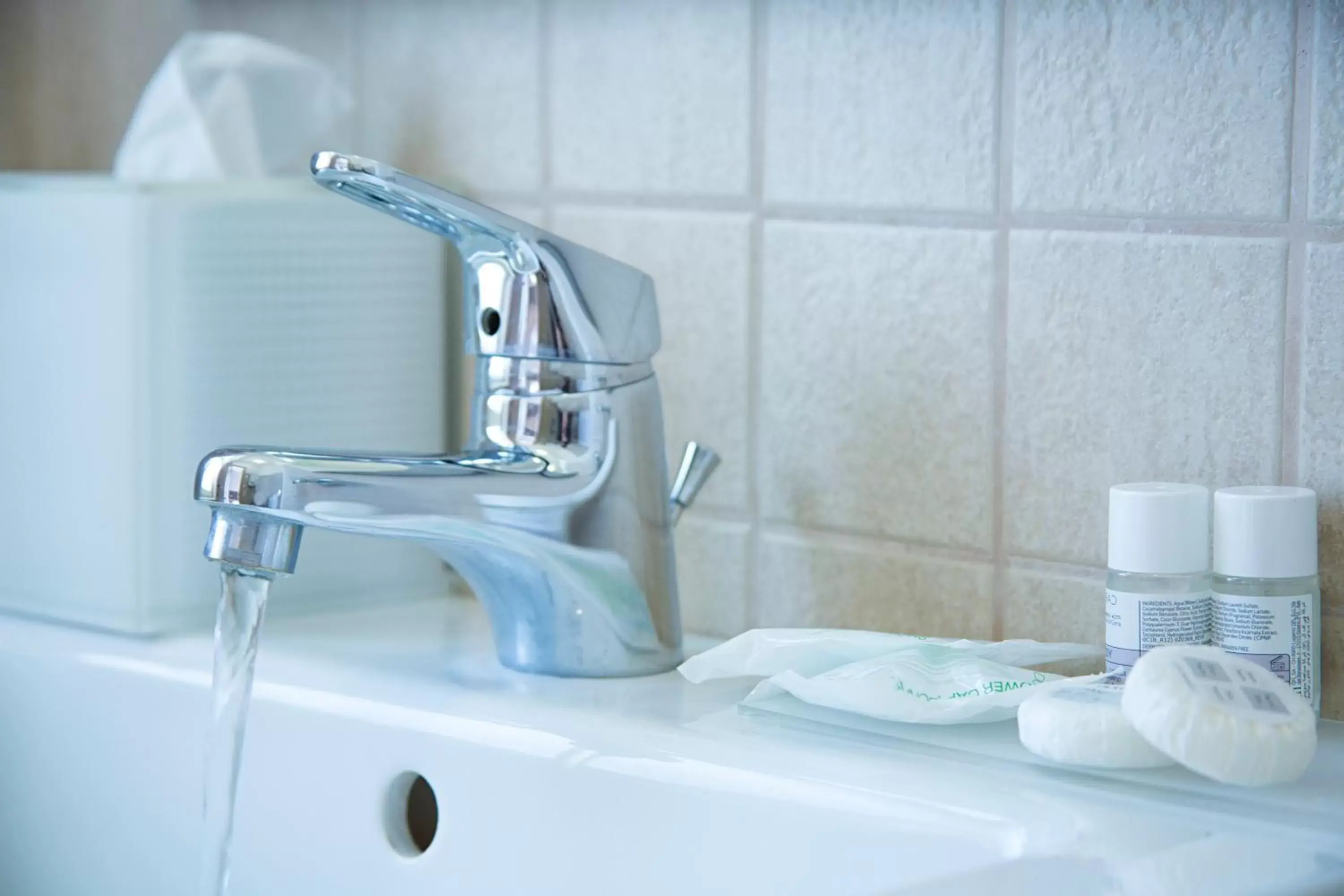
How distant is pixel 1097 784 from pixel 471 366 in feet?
1.24

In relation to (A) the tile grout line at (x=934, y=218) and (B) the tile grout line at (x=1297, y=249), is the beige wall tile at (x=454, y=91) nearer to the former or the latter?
(A) the tile grout line at (x=934, y=218)

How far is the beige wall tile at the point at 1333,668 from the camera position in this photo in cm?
56

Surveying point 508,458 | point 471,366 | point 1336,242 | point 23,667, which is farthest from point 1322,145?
point 23,667

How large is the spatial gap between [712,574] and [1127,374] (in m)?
0.20

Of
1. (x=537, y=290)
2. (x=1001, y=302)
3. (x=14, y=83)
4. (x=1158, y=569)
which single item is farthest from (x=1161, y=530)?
(x=14, y=83)

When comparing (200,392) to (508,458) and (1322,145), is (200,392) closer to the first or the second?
(508,458)

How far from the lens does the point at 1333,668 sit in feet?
1.85

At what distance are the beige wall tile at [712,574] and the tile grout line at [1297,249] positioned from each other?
219mm

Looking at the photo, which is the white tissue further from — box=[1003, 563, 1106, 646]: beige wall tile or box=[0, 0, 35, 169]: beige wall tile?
box=[1003, 563, 1106, 646]: beige wall tile

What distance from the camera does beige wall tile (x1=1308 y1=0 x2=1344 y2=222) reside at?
1.77 ft

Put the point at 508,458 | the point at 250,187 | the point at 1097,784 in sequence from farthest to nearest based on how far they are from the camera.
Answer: the point at 250,187, the point at 508,458, the point at 1097,784

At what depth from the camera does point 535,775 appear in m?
0.56

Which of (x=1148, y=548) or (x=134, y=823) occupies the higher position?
(x=1148, y=548)

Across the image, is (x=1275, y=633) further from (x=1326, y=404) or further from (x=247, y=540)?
(x=247, y=540)
